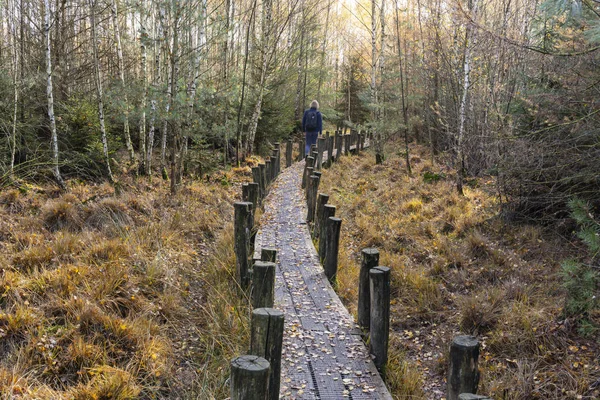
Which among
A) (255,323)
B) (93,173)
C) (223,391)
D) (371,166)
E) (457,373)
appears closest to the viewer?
(457,373)

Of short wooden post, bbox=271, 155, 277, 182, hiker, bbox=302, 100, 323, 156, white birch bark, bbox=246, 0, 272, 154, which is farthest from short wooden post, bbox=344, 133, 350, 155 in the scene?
short wooden post, bbox=271, 155, 277, 182

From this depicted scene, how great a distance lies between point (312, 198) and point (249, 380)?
6.48 m

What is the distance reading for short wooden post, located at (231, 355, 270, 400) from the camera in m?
2.58

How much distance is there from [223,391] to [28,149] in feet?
25.1

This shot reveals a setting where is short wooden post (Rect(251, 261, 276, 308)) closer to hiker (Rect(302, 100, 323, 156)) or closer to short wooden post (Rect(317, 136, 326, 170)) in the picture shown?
short wooden post (Rect(317, 136, 326, 170))

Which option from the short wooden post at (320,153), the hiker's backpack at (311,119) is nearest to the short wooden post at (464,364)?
the short wooden post at (320,153)

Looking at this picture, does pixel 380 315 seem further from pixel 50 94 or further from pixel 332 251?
pixel 50 94

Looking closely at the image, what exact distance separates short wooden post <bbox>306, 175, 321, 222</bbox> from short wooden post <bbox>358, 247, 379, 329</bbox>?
13.0 ft

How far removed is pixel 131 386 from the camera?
13.8 feet

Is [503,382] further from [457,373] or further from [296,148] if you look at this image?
[296,148]

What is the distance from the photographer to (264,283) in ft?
14.6

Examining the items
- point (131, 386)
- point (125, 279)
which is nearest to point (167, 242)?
point (125, 279)

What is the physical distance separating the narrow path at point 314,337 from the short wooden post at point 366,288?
149mm

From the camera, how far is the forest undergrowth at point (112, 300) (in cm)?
431
